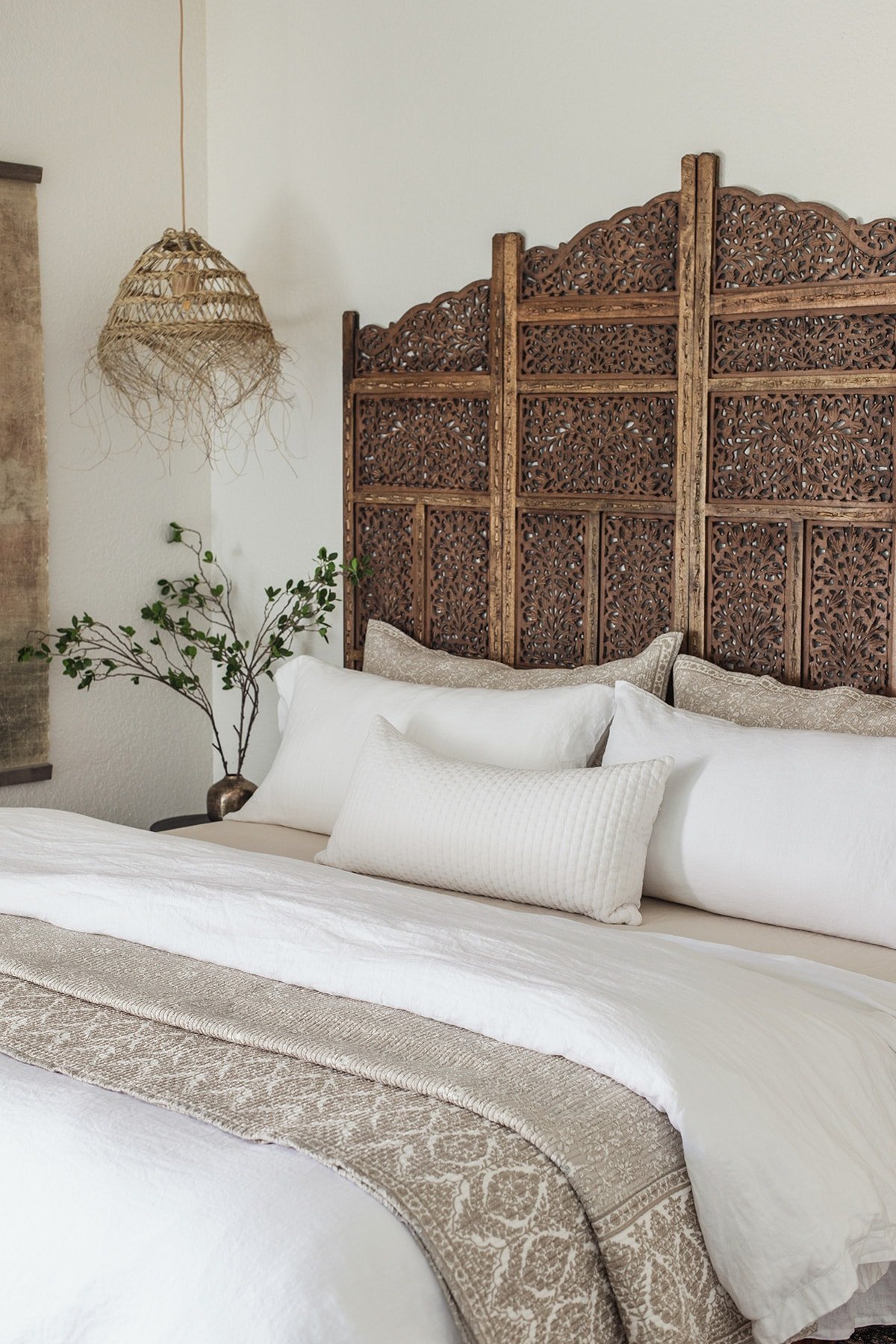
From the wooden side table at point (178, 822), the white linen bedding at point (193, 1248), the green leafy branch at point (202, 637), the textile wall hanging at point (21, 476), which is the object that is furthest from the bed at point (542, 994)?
the textile wall hanging at point (21, 476)

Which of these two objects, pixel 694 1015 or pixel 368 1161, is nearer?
pixel 368 1161

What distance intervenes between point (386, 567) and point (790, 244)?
120cm

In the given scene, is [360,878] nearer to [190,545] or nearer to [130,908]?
[130,908]

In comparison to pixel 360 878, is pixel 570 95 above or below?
above

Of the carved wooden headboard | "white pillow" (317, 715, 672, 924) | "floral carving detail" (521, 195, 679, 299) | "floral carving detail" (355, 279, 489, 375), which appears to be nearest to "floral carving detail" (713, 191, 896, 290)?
the carved wooden headboard

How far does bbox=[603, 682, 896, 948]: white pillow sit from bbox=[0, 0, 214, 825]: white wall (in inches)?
65.1

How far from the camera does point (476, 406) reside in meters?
3.21

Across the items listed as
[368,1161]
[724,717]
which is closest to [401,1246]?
[368,1161]

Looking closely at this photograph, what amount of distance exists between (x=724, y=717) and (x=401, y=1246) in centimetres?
157

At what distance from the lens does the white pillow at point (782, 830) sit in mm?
2213

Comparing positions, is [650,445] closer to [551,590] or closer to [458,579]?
[551,590]

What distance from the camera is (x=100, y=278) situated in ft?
11.5

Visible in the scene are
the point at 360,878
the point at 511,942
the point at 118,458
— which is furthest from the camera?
the point at 118,458

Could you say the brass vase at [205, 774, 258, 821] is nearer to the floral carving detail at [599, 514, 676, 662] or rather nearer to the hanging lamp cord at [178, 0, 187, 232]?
the floral carving detail at [599, 514, 676, 662]
